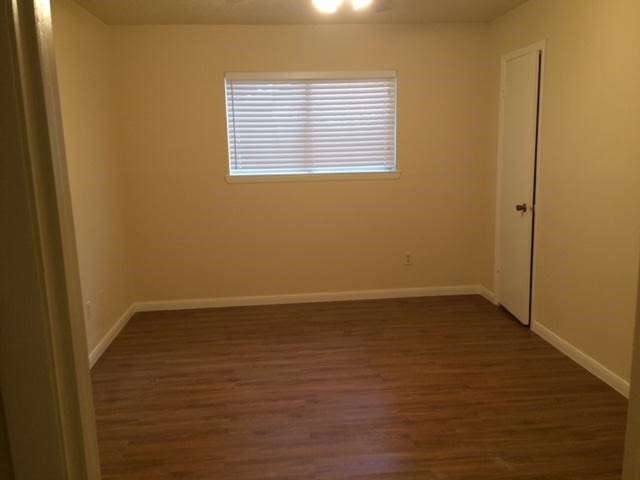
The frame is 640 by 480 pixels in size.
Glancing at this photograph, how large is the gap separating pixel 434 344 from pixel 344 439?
1.42 meters

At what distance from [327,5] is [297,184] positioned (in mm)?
1602

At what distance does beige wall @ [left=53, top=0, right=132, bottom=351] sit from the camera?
3.22 metres

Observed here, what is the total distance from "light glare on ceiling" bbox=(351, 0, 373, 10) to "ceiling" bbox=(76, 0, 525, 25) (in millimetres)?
72

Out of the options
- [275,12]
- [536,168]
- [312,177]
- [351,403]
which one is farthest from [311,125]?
[351,403]

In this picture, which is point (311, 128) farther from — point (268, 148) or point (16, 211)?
point (16, 211)

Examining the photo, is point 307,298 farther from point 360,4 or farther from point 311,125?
point 360,4

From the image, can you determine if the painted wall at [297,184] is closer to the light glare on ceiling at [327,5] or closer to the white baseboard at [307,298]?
the white baseboard at [307,298]

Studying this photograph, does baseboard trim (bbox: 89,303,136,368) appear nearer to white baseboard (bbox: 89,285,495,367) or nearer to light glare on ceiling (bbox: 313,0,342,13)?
white baseboard (bbox: 89,285,495,367)

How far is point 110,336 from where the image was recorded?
3844mm

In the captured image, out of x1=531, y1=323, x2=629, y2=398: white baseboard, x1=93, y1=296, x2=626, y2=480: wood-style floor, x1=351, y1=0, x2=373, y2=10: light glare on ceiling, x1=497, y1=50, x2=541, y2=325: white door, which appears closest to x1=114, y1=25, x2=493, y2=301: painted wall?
x1=497, y1=50, x2=541, y2=325: white door

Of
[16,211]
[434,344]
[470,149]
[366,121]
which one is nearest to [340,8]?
[366,121]

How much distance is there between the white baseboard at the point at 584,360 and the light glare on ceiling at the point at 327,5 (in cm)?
291

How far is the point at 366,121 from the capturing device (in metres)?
4.52

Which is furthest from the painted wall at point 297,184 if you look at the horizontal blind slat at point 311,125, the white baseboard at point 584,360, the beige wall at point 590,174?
the white baseboard at point 584,360
